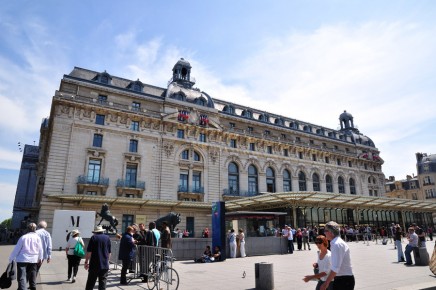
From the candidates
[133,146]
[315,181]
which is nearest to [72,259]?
[133,146]

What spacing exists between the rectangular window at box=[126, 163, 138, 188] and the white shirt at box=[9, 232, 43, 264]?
24.2 m

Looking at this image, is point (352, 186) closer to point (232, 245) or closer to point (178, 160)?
point (178, 160)

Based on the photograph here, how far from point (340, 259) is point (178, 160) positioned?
104ft

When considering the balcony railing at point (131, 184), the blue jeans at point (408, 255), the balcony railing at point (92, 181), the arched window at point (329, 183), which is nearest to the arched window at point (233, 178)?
the balcony railing at point (131, 184)

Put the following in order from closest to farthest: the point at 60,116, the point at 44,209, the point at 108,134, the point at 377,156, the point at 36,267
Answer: the point at 36,267
the point at 44,209
the point at 60,116
the point at 108,134
the point at 377,156

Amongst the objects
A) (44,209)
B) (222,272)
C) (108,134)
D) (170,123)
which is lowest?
(222,272)

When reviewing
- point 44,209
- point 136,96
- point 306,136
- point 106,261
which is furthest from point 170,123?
point 106,261

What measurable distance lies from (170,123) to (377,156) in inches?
1783

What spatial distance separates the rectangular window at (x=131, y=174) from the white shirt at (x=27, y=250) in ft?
79.3

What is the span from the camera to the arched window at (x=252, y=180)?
40.7 metres

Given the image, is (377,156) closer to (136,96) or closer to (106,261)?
(136,96)

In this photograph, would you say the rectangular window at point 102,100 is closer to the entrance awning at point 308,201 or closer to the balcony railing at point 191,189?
the balcony railing at point 191,189

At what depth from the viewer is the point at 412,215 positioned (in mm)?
48312

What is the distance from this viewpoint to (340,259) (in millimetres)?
4406
